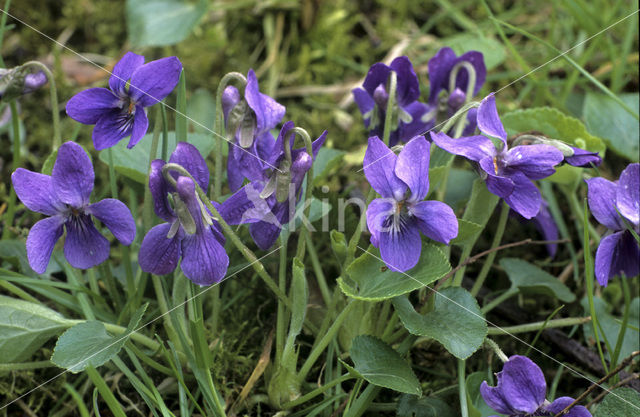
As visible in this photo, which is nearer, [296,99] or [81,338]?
[81,338]

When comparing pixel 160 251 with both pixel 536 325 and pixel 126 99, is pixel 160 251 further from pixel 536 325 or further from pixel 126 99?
pixel 536 325

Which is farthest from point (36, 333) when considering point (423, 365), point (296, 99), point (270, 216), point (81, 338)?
point (296, 99)

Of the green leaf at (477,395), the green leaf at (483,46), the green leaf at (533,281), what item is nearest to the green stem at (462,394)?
the green leaf at (477,395)

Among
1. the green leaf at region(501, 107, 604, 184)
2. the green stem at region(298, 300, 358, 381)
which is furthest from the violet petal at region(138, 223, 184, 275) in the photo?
the green leaf at region(501, 107, 604, 184)

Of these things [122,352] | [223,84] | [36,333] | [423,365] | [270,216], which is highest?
[223,84]

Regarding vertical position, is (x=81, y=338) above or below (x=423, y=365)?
above

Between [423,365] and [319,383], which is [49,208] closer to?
[319,383]

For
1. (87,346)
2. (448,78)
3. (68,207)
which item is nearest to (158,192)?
(68,207)

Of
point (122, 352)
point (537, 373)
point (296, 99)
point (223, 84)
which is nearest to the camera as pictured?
point (537, 373)

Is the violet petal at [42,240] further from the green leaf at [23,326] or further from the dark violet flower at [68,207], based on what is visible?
the green leaf at [23,326]
